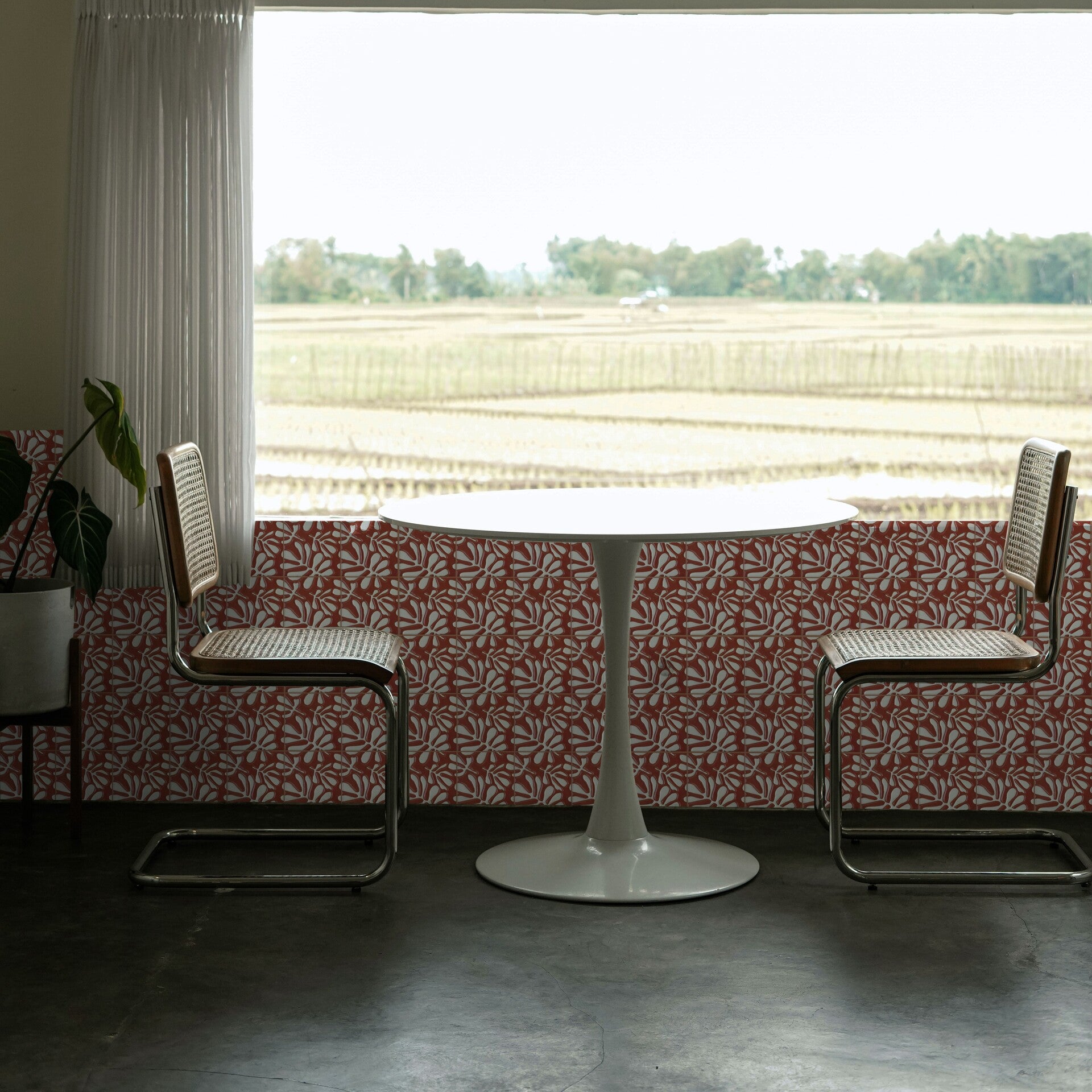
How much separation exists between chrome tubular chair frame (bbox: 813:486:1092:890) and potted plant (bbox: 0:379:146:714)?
69.4 inches

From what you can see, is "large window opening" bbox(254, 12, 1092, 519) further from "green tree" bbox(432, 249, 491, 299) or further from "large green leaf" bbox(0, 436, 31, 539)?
"large green leaf" bbox(0, 436, 31, 539)

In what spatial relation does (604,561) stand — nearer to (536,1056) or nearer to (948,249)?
(536,1056)

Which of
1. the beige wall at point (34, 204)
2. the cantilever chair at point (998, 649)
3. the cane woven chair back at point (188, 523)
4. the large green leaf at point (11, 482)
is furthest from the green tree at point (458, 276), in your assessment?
the cantilever chair at point (998, 649)

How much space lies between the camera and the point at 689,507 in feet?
10.5

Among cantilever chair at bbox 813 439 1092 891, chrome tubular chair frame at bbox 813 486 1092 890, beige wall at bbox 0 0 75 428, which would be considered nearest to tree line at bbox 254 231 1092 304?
beige wall at bbox 0 0 75 428

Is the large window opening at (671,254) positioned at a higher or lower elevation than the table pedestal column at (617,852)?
higher

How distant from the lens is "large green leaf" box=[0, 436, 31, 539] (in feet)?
11.5

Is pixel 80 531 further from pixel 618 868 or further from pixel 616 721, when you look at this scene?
pixel 618 868

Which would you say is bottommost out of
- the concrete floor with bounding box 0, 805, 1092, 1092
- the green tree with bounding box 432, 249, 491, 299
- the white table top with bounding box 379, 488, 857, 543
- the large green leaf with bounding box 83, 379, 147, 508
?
the concrete floor with bounding box 0, 805, 1092, 1092

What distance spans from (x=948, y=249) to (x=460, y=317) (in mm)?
1378

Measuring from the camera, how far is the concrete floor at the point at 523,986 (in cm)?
232

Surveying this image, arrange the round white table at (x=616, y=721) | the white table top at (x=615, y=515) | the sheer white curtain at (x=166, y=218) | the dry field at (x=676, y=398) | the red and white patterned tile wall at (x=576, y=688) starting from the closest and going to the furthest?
the white table top at (x=615, y=515), the round white table at (x=616, y=721), the sheer white curtain at (x=166, y=218), the red and white patterned tile wall at (x=576, y=688), the dry field at (x=676, y=398)

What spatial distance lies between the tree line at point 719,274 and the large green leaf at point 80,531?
80 centimetres

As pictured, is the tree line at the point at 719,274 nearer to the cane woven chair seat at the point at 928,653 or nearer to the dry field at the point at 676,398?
the dry field at the point at 676,398
